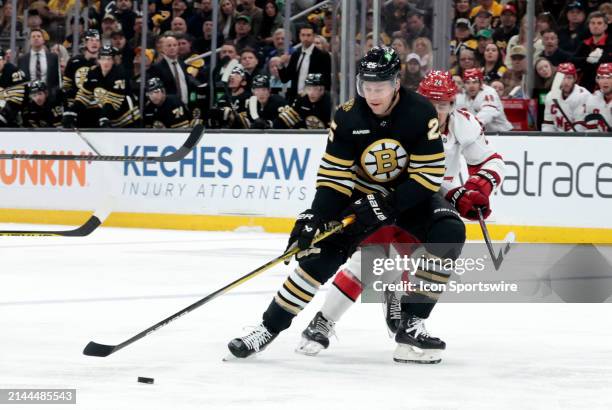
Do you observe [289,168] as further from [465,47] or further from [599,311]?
[599,311]

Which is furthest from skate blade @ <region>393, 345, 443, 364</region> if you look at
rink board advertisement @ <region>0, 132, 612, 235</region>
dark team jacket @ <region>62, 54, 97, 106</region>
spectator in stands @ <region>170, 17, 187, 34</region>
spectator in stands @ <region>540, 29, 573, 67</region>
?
spectator in stands @ <region>170, 17, 187, 34</region>

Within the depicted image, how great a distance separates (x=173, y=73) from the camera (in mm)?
11367

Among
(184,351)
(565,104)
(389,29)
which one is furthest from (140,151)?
(184,351)

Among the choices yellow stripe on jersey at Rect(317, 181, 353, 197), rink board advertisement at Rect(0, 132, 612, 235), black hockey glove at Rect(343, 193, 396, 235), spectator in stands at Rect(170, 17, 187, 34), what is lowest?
rink board advertisement at Rect(0, 132, 612, 235)

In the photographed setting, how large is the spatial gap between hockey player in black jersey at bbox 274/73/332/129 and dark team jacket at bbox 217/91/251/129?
1.62 feet

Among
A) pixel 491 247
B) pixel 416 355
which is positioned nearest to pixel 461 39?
pixel 491 247

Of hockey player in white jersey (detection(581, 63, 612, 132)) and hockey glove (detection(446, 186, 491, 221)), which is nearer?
hockey glove (detection(446, 186, 491, 221))

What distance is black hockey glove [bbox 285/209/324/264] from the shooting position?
4254 mm

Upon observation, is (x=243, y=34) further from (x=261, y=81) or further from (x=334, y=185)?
→ (x=334, y=185)

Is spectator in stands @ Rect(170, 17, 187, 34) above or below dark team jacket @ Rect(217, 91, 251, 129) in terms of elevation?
above

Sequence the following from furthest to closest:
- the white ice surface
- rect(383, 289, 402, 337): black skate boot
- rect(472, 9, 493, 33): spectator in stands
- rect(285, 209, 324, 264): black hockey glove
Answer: rect(472, 9, 493, 33): spectator in stands → rect(383, 289, 402, 337): black skate boot → rect(285, 209, 324, 264): black hockey glove → the white ice surface

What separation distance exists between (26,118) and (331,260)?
26.8 ft

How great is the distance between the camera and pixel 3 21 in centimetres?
1309
